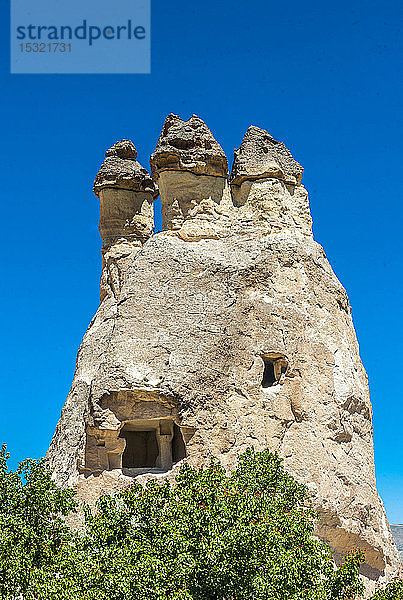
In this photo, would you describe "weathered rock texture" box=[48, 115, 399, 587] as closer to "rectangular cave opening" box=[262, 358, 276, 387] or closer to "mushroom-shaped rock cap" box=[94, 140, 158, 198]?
"rectangular cave opening" box=[262, 358, 276, 387]

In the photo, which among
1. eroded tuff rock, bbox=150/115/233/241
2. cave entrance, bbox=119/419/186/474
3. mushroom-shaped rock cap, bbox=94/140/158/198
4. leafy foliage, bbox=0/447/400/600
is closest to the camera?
leafy foliage, bbox=0/447/400/600

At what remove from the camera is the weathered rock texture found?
3341cm

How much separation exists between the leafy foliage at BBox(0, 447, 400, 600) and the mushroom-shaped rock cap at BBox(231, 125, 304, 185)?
1841 cm

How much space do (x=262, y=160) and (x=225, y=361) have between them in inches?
460

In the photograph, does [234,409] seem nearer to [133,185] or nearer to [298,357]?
[298,357]

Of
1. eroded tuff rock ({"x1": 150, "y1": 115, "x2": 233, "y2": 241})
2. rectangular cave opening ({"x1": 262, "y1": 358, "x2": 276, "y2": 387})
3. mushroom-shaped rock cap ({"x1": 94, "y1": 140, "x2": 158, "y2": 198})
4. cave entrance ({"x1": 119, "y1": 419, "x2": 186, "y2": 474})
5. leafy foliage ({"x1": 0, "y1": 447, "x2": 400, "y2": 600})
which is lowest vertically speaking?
leafy foliage ({"x1": 0, "y1": 447, "x2": 400, "y2": 600})

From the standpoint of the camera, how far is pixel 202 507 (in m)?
23.3

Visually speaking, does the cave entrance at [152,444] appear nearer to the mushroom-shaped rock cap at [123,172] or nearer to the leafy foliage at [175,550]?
the leafy foliage at [175,550]

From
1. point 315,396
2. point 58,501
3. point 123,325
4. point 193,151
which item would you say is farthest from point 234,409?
point 193,151

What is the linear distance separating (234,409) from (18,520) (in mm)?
10516

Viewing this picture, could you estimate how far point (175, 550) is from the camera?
21891 mm

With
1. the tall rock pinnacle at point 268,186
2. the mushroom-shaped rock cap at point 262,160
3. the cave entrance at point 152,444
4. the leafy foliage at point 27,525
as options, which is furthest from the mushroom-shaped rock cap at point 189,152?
the leafy foliage at point 27,525

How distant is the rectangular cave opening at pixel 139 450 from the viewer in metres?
37.6

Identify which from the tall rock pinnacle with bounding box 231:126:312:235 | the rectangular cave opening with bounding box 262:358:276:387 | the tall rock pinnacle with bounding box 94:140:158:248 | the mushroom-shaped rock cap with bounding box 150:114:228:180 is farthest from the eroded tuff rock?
the rectangular cave opening with bounding box 262:358:276:387
